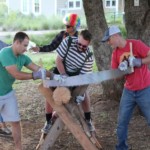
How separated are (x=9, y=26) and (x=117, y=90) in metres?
17.9

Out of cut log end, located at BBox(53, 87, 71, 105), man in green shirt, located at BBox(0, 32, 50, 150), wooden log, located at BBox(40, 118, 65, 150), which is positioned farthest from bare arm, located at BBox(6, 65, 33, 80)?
wooden log, located at BBox(40, 118, 65, 150)

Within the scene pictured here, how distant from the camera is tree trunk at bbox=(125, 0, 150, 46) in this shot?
6336mm

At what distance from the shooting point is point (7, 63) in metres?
4.41

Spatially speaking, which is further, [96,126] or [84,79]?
[96,126]

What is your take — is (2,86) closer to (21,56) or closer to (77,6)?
(21,56)

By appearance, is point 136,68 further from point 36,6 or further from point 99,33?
point 36,6

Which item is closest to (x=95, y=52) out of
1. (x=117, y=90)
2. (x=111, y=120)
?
(x=117, y=90)

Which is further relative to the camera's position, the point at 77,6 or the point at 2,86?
the point at 77,6

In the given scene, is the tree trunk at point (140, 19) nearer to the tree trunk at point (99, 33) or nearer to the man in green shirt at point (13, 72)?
the tree trunk at point (99, 33)

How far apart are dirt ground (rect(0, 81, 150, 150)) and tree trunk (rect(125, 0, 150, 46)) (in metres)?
1.26

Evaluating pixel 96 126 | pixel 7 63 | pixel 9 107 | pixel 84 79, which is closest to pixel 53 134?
pixel 9 107

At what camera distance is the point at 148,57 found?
4406mm

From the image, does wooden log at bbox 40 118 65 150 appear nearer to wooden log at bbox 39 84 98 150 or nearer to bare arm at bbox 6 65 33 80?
wooden log at bbox 39 84 98 150

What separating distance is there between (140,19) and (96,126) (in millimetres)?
1776
